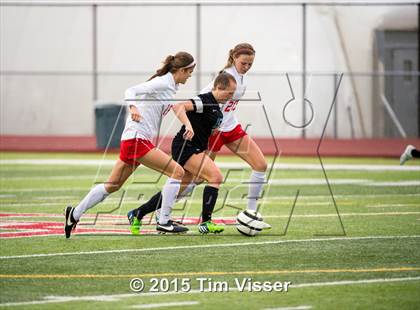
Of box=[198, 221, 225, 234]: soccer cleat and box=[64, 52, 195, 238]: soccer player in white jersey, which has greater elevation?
box=[64, 52, 195, 238]: soccer player in white jersey

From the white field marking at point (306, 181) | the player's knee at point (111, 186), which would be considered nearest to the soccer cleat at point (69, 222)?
the player's knee at point (111, 186)

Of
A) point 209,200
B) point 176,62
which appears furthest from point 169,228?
point 176,62

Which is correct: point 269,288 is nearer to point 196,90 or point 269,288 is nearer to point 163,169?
point 163,169

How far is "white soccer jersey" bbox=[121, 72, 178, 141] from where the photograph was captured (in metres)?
11.1

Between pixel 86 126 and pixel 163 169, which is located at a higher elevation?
pixel 163 169

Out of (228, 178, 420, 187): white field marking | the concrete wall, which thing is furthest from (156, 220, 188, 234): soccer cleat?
the concrete wall

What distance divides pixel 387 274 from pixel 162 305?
207 cm

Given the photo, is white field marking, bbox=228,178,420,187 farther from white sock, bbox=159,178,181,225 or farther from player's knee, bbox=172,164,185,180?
player's knee, bbox=172,164,185,180

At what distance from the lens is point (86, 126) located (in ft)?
109

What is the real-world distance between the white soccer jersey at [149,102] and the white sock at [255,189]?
1338 millimetres

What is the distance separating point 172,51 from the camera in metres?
33.2

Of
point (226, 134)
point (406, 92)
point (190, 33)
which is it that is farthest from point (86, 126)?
point (226, 134)

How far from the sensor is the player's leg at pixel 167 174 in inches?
438

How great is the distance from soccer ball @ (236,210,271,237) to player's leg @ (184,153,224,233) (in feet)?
0.76
